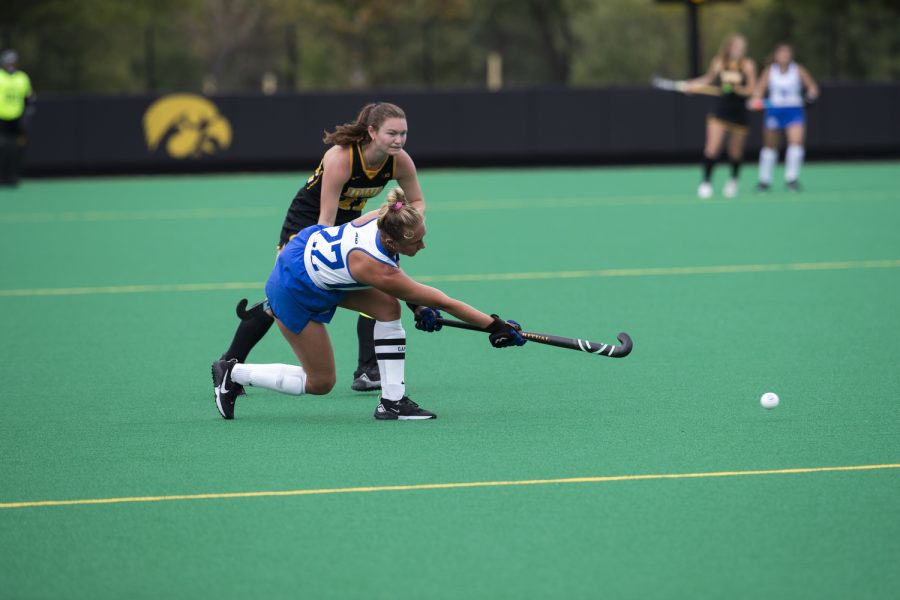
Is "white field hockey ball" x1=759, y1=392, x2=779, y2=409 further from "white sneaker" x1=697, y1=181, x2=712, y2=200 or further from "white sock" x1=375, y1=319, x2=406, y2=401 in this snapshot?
"white sneaker" x1=697, y1=181, x2=712, y2=200

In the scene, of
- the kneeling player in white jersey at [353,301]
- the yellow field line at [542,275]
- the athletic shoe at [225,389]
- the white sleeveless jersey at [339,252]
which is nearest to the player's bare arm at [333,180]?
the kneeling player in white jersey at [353,301]

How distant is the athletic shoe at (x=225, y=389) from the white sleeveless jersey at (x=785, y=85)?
526 inches

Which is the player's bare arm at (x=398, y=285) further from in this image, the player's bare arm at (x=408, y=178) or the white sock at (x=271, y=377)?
the player's bare arm at (x=408, y=178)

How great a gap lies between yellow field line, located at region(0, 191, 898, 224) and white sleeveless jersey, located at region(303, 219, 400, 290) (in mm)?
10806

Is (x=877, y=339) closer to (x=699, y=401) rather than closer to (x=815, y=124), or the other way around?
(x=699, y=401)

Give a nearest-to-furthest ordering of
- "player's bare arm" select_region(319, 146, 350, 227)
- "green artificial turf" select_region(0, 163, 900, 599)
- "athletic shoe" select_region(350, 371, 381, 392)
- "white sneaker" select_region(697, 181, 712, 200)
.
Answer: "green artificial turf" select_region(0, 163, 900, 599) < "player's bare arm" select_region(319, 146, 350, 227) < "athletic shoe" select_region(350, 371, 381, 392) < "white sneaker" select_region(697, 181, 712, 200)

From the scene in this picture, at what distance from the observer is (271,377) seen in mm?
6668

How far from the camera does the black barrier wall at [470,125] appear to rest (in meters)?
23.8

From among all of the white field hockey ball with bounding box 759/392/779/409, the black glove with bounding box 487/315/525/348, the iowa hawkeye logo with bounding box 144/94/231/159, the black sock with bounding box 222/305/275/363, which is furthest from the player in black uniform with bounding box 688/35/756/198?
the black glove with bounding box 487/315/525/348

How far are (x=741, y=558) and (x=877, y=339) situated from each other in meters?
4.40

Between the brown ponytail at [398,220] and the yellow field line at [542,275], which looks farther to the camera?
the yellow field line at [542,275]

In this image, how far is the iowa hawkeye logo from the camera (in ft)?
78.3

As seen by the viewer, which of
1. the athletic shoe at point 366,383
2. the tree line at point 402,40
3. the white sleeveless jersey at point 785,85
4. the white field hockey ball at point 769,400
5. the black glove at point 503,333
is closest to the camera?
the black glove at point 503,333

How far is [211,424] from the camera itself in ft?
21.6
